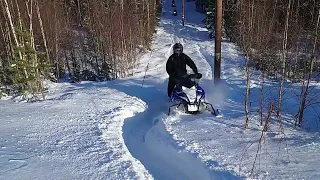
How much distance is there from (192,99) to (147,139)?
5.97 feet

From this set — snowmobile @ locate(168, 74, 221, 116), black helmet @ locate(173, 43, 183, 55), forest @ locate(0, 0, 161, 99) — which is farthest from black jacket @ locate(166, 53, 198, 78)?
forest @ locate(0, 0, 161, 99)

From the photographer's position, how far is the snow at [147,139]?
5.12 m

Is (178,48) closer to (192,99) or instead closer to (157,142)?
(192,99)

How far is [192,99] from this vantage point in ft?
27.7

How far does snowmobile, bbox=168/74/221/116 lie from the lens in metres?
8.35

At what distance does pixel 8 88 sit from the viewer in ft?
40.8

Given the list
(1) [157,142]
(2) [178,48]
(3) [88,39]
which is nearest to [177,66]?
(2) [178,48]

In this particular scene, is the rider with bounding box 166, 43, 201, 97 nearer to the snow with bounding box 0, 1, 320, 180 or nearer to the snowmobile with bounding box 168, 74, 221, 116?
the snowmobile with bounding box 168, 74, 221, 116

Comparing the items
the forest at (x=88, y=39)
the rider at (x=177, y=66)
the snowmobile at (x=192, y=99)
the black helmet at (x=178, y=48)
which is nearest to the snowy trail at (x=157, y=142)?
the snowmobile at (x=192, y=99)

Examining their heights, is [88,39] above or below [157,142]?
above

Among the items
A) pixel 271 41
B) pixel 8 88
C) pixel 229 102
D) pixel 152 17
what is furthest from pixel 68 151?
pixel 152 17

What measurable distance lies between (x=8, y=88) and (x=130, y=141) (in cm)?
765

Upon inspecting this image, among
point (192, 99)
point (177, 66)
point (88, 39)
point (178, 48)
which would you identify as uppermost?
point (178, 48)

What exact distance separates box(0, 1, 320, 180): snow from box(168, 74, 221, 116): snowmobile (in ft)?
0.96
